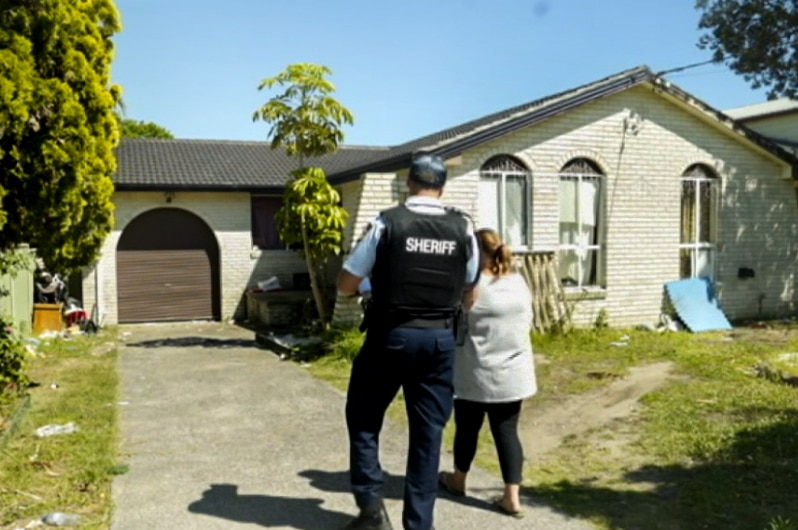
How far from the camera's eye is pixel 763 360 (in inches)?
363

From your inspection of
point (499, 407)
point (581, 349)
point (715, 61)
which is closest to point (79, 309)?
point (581, 349)

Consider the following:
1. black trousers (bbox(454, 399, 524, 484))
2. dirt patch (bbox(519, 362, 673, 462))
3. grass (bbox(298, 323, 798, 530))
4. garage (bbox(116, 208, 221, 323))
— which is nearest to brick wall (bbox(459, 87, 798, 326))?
grass (bbox(298, 323, 798, 530))

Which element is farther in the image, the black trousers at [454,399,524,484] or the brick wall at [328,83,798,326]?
the brick wall at [328,83,798,326]

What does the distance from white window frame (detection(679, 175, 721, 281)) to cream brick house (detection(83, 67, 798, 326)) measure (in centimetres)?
2

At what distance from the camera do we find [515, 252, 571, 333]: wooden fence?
11.3 metres

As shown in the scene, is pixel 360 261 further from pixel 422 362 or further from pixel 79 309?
pixel 79 309

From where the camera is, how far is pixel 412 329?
12.0 ft

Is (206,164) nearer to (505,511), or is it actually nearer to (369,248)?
(369,248)

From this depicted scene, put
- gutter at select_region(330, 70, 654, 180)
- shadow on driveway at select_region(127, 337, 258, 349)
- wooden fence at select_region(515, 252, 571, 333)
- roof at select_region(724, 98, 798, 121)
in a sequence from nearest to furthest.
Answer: gutter at select_region(330, 70, 654, 180)
wooden fence at select_region(515, 252, 571, 333)
shadow on driveway at select_region(127, 337, 258, 349)
roof at select_region(724, 98, 798, 121)

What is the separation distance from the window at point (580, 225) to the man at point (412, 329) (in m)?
8.55

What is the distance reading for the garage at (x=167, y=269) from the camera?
51.3 ft

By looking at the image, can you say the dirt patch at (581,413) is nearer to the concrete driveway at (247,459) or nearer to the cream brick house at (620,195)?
the concrete driveway at (247,459)

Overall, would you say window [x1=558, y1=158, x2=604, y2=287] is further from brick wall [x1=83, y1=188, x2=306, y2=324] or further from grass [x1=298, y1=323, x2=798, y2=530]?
brick wall [x1=83, y1=188, x2=306, y2=324]

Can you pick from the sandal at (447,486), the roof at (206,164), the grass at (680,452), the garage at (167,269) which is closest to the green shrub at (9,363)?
the grass at (680,452)
